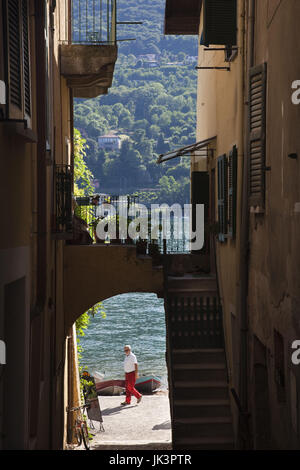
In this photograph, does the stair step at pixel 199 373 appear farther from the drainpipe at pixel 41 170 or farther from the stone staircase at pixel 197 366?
the drainpipe at pixel 41 170

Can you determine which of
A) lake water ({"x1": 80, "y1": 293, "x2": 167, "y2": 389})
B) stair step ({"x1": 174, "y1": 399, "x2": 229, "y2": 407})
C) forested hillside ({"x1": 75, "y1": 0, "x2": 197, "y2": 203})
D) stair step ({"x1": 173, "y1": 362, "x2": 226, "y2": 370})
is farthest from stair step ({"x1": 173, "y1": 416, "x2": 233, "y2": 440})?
forested hillside ({"x1": 75, "y1": 0, "x2": 197, "y2": 203})

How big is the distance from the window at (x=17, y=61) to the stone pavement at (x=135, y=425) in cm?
895

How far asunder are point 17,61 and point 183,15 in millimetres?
12699

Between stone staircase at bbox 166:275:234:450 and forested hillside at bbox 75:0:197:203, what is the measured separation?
84.1 meters

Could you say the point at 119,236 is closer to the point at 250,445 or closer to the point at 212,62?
the point at 212,62

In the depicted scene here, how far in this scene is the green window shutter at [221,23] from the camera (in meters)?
12.3

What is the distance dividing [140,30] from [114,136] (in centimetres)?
5184

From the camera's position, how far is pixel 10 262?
6918 mm

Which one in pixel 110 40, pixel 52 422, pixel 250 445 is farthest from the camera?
pixel 110 40

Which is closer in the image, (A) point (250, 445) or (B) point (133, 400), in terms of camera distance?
(A) point (250, 445)

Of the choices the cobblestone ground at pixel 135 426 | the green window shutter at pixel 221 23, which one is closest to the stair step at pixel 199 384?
the cobblestone ground at pixel 135 426

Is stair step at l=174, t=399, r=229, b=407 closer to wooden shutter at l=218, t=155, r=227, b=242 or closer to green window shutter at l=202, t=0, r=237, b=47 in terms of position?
wooden shutter at l=218, t=155, r=227, b=242

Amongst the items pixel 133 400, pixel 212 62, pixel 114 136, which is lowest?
pixel 133 400

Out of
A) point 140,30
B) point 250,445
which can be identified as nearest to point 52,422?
point 250,445
